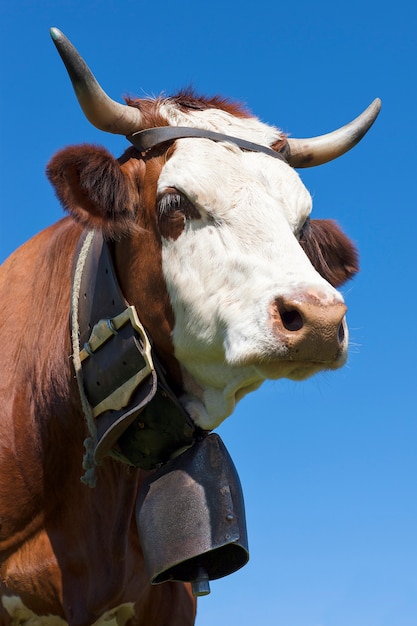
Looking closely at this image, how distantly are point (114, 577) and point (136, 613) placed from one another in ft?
1.04

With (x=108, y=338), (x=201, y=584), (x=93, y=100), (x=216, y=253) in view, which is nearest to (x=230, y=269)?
(x=216, y=253)

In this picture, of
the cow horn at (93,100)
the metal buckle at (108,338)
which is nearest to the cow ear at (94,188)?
the cow horn at (93,100)

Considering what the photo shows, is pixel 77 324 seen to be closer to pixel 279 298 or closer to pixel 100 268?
pixel 100 268

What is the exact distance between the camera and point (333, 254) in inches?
277

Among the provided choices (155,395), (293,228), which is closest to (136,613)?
(155,395)

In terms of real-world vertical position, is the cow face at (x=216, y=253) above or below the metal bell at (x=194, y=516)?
above

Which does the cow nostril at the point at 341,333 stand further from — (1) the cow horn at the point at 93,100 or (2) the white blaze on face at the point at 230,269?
(1) the cow horn at the point at 93,100

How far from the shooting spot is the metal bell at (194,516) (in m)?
5.87

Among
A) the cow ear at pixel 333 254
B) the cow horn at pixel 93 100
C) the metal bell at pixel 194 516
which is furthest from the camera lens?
the cow ear at pixel 333 254

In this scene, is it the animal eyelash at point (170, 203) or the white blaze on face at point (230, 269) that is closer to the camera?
the white blaze on face at point (230, 269)

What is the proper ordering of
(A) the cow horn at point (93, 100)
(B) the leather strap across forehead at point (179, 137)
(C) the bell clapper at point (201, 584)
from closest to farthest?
(A) the cow horn at point (93, 100) < (C) the bell clapper at point (201, 584) < (B) the leather strap across forehead at point (179, 137)

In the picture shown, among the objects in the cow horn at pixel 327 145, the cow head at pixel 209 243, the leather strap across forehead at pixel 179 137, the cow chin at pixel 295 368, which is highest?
the cow horn at pixel 327 145

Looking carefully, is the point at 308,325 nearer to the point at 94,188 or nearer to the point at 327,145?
the point at 94,188

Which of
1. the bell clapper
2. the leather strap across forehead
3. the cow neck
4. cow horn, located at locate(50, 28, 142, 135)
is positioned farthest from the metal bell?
cow horn, located at locate(50, 28, 142, 135)
